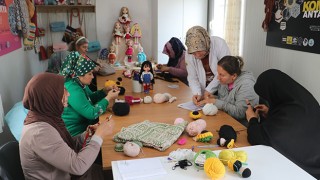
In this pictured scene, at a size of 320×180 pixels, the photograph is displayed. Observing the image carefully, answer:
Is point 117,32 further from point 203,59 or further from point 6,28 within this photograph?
point 203,59

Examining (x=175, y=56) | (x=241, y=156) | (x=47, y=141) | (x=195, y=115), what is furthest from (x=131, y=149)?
(x=175, y=56)

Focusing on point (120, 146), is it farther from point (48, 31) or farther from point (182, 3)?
point (48, 31)

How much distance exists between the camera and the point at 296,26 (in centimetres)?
207

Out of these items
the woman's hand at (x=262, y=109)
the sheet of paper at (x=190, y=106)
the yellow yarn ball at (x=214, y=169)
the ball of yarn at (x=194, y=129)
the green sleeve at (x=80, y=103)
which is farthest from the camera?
the sheet of paper at (x=190, y=106)

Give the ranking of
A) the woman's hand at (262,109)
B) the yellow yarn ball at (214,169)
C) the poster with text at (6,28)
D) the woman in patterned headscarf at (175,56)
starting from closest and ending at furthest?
the yellow yarn ball at (214,169), the woman's hand at (262,109), the poster with text at (6,28), the woman in patterned headscarf at (175,56)

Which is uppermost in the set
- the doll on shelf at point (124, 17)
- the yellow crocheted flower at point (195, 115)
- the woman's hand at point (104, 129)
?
the doll on shelf at point (124, 17)

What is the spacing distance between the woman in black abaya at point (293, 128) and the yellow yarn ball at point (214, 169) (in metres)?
0.43

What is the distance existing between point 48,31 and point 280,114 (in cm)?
403

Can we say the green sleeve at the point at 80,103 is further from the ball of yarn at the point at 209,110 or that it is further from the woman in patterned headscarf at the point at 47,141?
the ball of yarn at the point at 209,110

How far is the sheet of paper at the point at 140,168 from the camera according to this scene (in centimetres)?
113

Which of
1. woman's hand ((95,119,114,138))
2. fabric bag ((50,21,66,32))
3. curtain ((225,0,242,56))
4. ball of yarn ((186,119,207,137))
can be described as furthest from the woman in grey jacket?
fabric bag ((50,21,66,32))

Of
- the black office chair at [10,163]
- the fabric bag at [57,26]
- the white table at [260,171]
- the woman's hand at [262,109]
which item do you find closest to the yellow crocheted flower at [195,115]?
the woman's hand at [262,109]

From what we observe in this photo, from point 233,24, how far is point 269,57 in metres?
0.98

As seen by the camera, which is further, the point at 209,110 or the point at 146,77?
the point at 146,77
